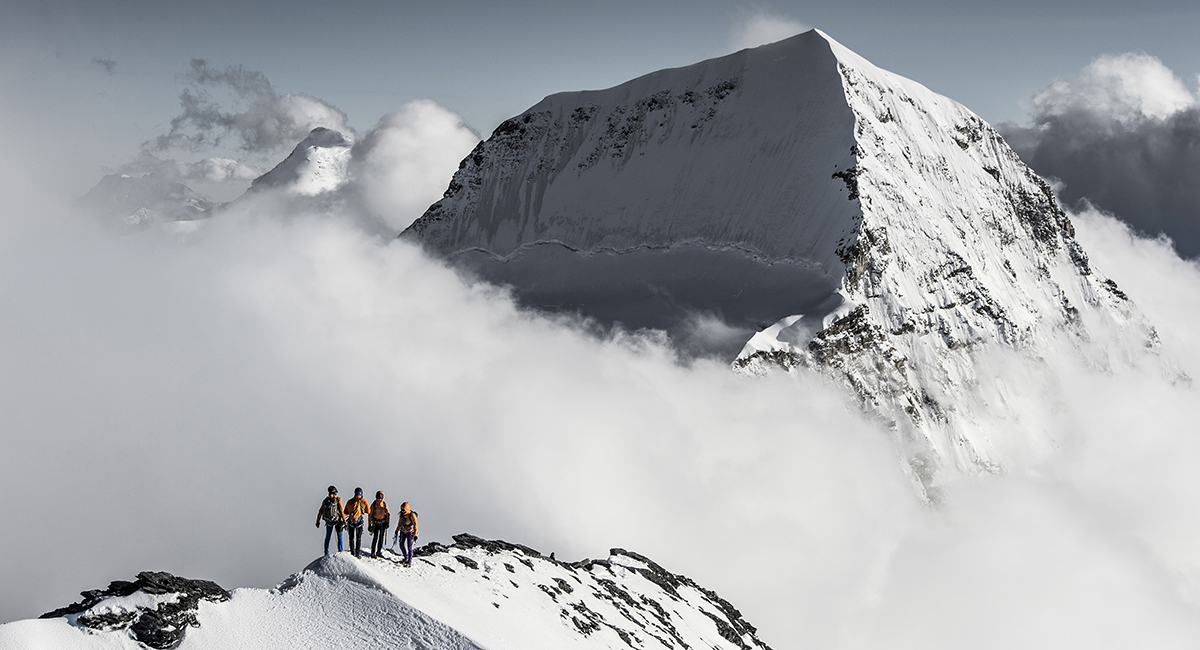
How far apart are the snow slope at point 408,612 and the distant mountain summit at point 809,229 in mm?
58370

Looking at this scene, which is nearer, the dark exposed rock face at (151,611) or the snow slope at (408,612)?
the dark exposed rock face at (151,611)

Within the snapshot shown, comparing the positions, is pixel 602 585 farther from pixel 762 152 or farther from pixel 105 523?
pixel 762 152

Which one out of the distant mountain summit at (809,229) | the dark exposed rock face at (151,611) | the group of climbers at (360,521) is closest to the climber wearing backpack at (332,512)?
the group of climbers at (360,521)

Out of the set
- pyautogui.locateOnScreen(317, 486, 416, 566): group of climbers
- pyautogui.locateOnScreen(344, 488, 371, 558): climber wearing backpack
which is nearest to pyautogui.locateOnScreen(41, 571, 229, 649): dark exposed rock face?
pyautogui.locateOnScreen(317, 486, 416, 566): group of climbers

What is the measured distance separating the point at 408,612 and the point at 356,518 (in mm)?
3787

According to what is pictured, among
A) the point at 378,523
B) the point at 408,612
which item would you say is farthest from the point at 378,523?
the point at 408,612

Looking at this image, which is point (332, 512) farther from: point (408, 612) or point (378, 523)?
point (408, 612)

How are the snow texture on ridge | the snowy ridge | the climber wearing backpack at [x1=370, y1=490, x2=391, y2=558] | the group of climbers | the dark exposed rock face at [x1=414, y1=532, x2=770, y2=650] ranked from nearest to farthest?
1. the group of climbers
2. the climber wearing backpack at [x1=370, y1=490, x2=391, y2=558]
3. the dark exposed rock face at [x1=414, y1=532, x2=770, y2=650]
4. the snowy ridge
5. the snow texture on ridge

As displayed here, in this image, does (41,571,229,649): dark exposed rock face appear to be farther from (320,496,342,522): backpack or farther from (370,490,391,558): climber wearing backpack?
(370,490,391,558): climber wearing backpack

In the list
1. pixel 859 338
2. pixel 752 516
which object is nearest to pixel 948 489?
pixel 859 338

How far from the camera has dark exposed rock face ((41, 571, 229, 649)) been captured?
18297 mm

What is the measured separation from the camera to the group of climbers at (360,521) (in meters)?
22.6

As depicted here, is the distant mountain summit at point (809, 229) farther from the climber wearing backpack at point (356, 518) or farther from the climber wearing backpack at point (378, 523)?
the climber wearing backpack at point (356, 518)

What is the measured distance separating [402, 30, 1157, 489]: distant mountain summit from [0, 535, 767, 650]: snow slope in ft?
192
